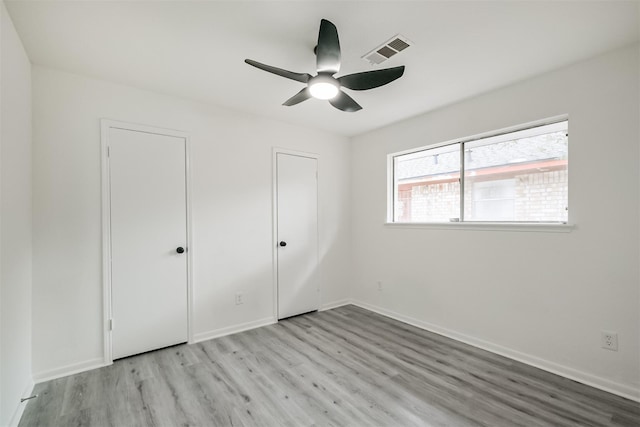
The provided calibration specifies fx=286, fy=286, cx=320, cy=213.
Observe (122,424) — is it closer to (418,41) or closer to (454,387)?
(454,387)

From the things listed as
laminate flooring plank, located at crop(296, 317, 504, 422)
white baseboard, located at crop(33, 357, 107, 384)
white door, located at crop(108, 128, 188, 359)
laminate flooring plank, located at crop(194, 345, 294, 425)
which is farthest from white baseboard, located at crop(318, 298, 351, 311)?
white baseboard, located at crop(33, 357, 107, 384)

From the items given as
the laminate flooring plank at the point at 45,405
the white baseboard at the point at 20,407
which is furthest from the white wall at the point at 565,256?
the white baseboard at the point at 20,407

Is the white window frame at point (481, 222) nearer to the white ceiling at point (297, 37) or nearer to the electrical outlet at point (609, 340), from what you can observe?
the white ceiling at point (297, 37)

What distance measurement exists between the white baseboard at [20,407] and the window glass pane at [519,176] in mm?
3936

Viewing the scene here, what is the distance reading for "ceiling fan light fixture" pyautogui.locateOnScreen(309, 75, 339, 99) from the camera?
1.94m

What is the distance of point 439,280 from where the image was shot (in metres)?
3.24

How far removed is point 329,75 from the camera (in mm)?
1938

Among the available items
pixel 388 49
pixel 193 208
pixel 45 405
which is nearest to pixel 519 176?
pixel 388 49

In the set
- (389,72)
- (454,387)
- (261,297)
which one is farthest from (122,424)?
(389,72)

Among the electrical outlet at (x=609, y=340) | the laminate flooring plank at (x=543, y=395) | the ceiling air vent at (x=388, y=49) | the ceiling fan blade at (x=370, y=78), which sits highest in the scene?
the ceiling air vent at (x=388, y=49)

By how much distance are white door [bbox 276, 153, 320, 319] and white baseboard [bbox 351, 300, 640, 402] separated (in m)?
1.34

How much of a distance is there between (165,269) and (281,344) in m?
1.39

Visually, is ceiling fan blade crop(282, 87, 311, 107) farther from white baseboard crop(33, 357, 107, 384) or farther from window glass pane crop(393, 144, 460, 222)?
white baseboard crop(33, 357, 107, 384)

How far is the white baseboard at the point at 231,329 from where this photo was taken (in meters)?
3.02
